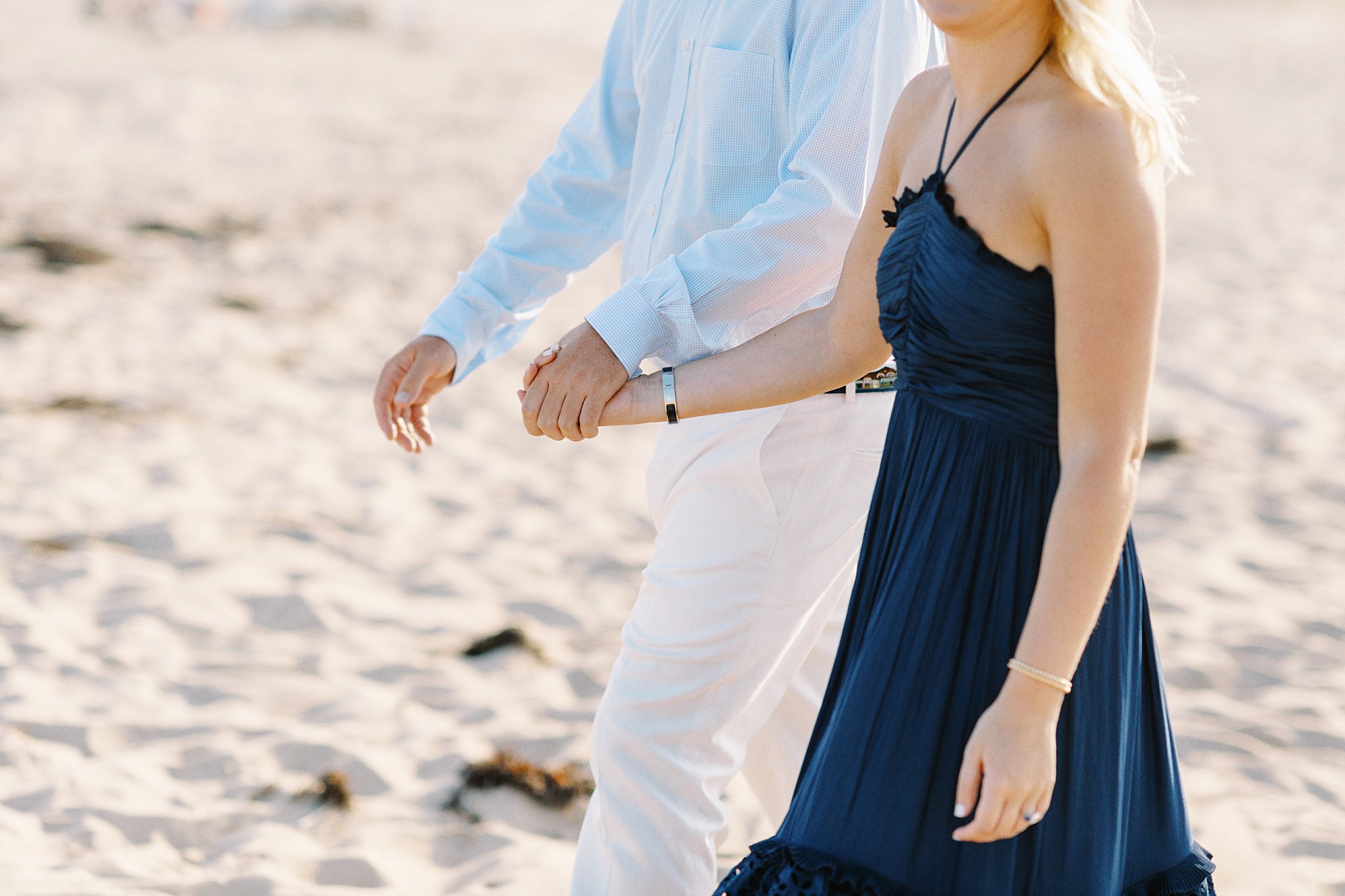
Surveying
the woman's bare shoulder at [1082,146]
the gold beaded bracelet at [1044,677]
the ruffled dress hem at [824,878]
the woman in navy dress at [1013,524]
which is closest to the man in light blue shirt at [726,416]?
the woman in navy dress at [1013,524]

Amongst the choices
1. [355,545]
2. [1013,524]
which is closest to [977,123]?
[1013,524]

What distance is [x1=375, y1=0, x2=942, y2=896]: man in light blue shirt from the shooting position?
6.59 feet

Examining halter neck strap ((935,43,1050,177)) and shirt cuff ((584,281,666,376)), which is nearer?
halter neck strap ((935,43,1050,177))

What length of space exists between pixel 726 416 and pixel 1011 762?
35.4 inches

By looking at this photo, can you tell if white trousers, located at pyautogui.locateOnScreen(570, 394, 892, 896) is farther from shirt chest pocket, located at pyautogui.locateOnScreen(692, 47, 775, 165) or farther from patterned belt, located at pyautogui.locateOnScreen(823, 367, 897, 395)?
shirt chest pocket, located at pyautogui.locateOnScreen(692, 47, 775, 165)

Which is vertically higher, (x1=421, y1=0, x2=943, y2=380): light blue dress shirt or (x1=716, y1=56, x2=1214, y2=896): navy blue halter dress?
(x1=421, y1=0, x2=943, y2=380): light blue dress shirt

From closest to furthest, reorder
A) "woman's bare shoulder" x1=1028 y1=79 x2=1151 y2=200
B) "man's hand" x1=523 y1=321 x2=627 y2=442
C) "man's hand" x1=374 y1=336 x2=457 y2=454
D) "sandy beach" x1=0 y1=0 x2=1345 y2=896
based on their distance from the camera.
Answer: "woman's bare shoulder" x1=1028 y1=79 x2=1151 y2=200 → "man's hand" x1=523 y1=321 x2=627 y2=442 → "man's hand" x1=374 y1=336 x2=457 y2=454 → "sandy beach" x1=0 y1=0 x2=1345 y2=896

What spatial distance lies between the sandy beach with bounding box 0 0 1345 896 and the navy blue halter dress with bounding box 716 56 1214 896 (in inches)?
54.6

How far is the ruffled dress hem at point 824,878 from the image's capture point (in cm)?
145

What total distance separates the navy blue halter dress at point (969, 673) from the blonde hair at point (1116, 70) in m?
0.11

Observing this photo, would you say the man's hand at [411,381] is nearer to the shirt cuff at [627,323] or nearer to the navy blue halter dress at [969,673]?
the shirt cuff at [627,323]

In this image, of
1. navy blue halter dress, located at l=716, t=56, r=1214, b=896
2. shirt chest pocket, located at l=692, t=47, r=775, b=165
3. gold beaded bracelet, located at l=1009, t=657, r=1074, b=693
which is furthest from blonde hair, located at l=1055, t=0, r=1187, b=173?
shirt chest pocket, located at l=692, t=47, r=775, b=165

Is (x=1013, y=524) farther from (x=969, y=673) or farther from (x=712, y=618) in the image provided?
(x=712, y=618)

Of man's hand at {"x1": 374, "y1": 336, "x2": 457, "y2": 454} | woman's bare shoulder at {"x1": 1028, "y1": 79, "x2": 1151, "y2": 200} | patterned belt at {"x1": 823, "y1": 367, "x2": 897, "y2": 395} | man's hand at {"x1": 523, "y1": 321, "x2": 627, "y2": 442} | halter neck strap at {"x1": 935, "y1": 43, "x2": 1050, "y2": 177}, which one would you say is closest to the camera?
woman's bare shoulder at {"x1": 1028, "y1": 79, "x2": 1151, "y2": 200}
